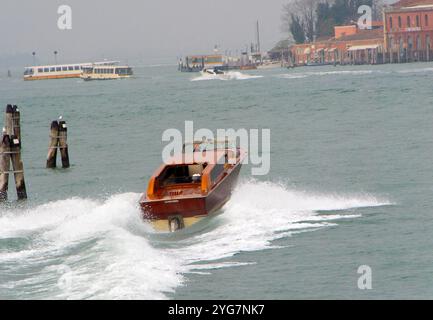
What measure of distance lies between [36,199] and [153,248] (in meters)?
11.7

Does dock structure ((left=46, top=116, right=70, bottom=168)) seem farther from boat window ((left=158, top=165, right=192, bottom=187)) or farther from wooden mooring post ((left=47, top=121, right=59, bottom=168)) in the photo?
boat window ((left=158, top=165, right=192, bottom=187))

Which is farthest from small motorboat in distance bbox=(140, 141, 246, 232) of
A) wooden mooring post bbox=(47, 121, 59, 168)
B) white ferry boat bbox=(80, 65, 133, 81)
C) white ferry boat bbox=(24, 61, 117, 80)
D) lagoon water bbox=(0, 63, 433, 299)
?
white ferry boat bbox=(24, 61, 117, 80)

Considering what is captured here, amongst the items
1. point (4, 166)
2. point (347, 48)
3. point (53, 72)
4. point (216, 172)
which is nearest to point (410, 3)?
point (347, 48)

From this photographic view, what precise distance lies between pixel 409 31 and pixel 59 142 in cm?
11813

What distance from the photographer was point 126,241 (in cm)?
2341

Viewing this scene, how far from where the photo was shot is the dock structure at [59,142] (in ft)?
132

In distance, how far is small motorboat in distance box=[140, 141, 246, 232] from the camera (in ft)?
84.0

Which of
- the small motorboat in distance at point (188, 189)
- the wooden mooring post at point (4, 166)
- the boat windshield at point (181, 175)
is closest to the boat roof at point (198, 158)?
the small motorboat in distance at point (188, 189)

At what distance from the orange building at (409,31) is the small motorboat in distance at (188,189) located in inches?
4900

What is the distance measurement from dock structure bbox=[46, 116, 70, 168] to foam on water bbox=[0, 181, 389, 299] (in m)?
8.63

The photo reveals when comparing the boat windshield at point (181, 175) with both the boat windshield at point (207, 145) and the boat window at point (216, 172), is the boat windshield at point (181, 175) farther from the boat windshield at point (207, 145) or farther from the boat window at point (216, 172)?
Result: the boat windshield at point (207, 145)

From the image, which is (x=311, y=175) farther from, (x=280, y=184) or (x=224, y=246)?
(x=224, y=246)

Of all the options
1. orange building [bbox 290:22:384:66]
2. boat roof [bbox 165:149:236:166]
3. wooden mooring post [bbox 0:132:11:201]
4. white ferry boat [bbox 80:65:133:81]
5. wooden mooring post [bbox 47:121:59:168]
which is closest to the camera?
boat roof [bbox 165:149:236:166]

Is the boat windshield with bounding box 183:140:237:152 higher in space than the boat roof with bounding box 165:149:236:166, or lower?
lower
